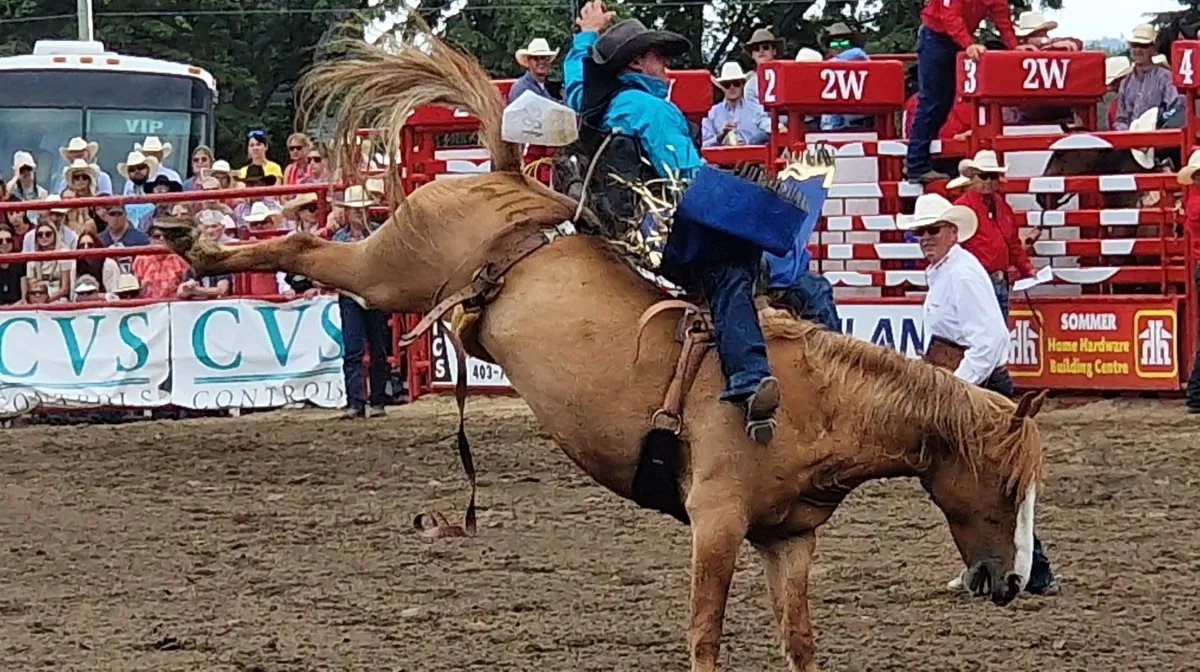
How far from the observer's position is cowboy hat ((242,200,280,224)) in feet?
39.2

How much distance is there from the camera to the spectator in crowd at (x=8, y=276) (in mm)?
12836

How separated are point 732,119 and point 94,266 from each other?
4402 mm

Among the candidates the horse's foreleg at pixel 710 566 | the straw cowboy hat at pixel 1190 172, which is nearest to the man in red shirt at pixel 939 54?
the straw cowboy hat at pixel 1190 172

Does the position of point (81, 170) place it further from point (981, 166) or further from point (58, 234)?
point (981, 166)

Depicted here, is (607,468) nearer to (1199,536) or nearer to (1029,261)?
(1199,536)

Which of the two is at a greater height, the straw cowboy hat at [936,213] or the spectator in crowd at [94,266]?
the straw cowboy hat at [936,213]

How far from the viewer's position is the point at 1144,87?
11.2 meters

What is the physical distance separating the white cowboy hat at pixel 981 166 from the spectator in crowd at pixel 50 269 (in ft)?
19.5

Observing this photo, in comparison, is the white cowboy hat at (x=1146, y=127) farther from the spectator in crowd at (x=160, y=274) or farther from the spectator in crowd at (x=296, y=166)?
the spectator in crowd at (x=160, y=274)

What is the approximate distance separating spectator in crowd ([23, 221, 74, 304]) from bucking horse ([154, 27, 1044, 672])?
797 cm

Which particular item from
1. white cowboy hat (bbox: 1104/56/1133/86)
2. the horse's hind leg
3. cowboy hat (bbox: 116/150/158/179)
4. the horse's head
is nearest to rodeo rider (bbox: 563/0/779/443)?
the horse's hind leg

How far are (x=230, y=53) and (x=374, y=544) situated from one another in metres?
23.6

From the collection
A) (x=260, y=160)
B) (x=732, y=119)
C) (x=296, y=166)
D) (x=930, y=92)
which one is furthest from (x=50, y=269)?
(x=930, y=92)

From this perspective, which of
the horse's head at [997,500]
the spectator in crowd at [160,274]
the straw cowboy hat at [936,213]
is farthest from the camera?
the spectator in crowd at [160,274]
